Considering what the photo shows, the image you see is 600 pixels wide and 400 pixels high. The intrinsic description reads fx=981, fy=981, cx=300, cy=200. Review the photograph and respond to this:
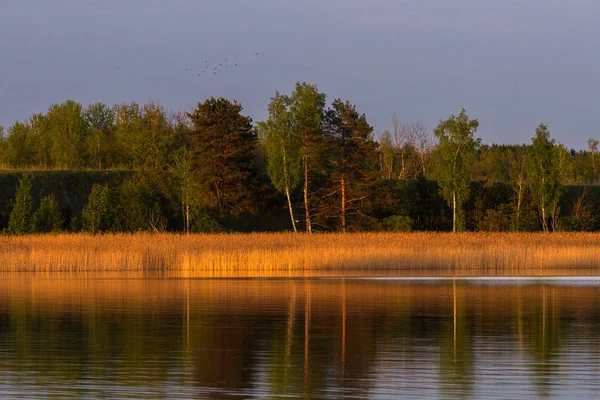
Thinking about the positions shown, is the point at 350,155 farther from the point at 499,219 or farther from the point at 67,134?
the point at 67,134

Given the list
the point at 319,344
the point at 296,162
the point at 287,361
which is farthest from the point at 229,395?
the point at 296,162

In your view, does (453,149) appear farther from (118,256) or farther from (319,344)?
(319,344)

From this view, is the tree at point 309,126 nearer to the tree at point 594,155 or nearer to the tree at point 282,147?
the tree at point 282,147

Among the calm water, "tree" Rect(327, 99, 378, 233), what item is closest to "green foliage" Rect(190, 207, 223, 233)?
"tree" Rect(327, 99, 378, 233)

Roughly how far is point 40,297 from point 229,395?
41.9 ft

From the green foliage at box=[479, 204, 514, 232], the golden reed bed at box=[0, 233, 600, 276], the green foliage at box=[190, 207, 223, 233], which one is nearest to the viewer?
the golden reed bed at box=[0, 233, 600, 276]

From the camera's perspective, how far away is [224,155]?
187ft

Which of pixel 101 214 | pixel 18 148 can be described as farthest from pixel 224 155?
pixel 18 148

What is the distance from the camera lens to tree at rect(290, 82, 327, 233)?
55.0 meters

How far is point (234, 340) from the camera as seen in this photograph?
14008 millimetres

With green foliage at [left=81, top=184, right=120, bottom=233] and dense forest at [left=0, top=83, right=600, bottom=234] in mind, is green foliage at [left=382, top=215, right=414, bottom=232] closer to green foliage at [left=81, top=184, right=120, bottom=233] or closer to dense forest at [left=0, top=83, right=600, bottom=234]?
dense forest at [left=0, top=83, right=600, bottom=234]

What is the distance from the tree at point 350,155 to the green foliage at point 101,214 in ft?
41.0

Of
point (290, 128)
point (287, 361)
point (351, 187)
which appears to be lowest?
point (287, 361)

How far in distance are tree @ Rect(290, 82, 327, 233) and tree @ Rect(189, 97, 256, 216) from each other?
11.1 ft
